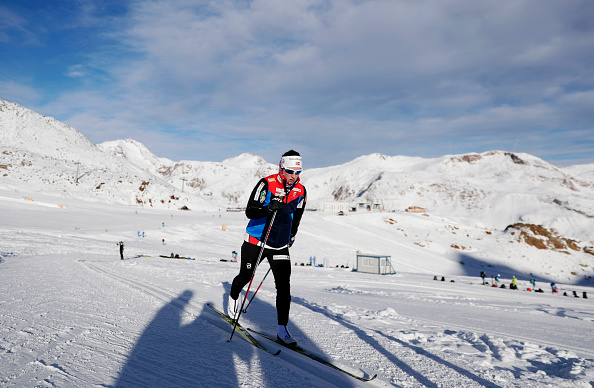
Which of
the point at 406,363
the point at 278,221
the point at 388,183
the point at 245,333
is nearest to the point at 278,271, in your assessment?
the point at 278,221

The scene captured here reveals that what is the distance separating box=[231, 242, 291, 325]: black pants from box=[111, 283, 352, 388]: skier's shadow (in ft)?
1.49

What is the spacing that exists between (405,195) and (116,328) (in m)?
130

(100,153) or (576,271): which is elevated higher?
(100,153)

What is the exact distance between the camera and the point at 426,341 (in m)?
4.25

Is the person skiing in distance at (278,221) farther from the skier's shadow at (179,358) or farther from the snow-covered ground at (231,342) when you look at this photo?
the skier's shadow at (179,358)

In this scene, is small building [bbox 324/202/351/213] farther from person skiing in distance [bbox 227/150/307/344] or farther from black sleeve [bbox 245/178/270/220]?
black sleeve [bbox 245/178/270/220]

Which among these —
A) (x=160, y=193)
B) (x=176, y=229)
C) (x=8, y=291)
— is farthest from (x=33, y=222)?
(x=160, y=193)

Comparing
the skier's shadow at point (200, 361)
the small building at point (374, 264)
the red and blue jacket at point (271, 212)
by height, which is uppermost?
the red and blue jacket at point (271, 212)

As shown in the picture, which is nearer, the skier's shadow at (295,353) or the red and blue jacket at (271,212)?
the skier's shadow at (295,353)

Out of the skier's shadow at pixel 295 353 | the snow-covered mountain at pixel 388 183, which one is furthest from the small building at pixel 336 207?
the skier's shadow at pixel 295 353

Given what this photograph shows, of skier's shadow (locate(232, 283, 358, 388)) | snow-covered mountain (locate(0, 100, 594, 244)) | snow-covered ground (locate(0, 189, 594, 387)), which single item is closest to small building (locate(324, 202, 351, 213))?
snow-covered mountain (locate(0, 100, 594, 244))

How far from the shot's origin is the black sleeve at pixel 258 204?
4191mm

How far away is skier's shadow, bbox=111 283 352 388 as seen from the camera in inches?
107

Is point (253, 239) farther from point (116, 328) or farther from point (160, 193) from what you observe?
point (160, 193)
